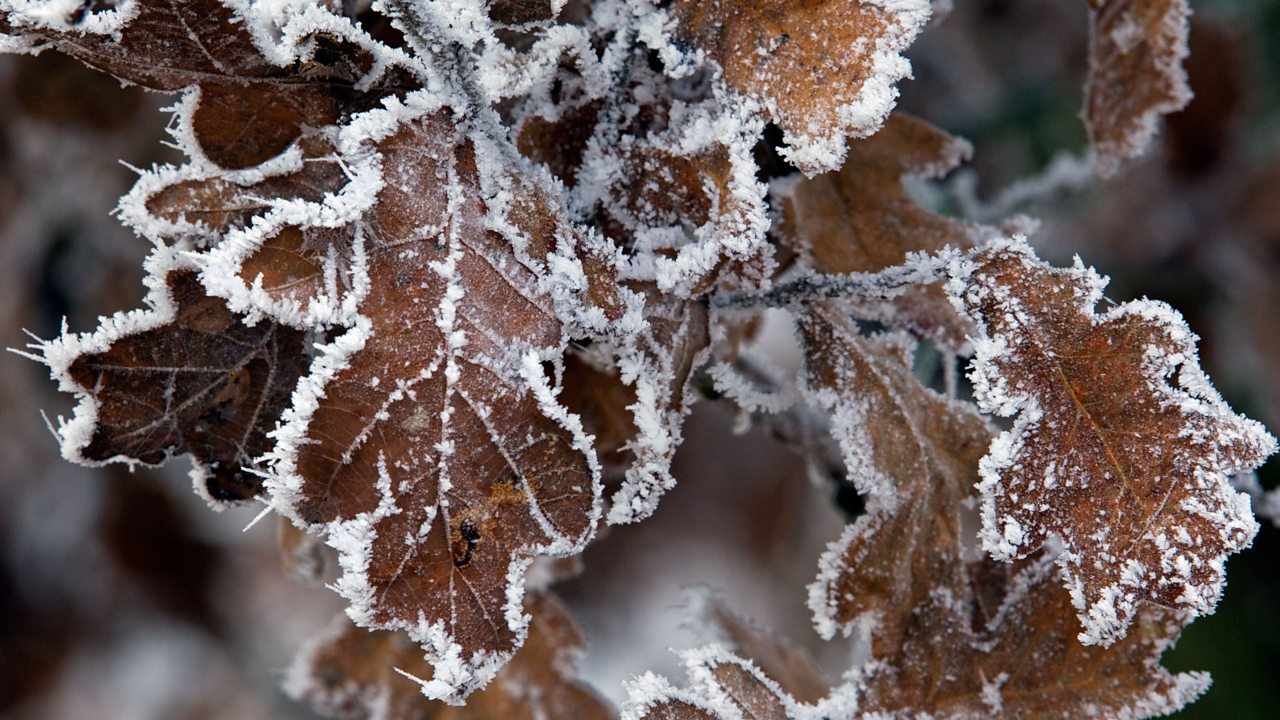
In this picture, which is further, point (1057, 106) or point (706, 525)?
point (706, 525)

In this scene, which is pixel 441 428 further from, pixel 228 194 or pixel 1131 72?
pixel 1131 72

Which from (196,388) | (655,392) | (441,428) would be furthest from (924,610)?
(196,388)

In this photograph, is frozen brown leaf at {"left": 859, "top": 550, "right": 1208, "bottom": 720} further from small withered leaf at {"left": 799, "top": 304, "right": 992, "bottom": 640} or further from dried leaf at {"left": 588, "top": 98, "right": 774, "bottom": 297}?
dried leaf at {"left": 588, "top": 98, "right": 774, "bottom": 297}

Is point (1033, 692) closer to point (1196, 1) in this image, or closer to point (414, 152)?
point (414, 152)

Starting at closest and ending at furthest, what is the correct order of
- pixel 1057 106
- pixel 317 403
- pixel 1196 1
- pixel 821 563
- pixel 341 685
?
pixel 317 403, pixel 821 563, pixel 341 685, pixel 1196 1, pixel 1057 106

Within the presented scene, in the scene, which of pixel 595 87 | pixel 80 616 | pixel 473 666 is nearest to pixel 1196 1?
pixel 595 87

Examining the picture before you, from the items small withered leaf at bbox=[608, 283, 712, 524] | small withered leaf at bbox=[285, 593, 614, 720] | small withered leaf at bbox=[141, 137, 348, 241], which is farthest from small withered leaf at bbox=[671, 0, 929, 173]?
small withered leaf at bbox=[285, 593, 614, 720]
